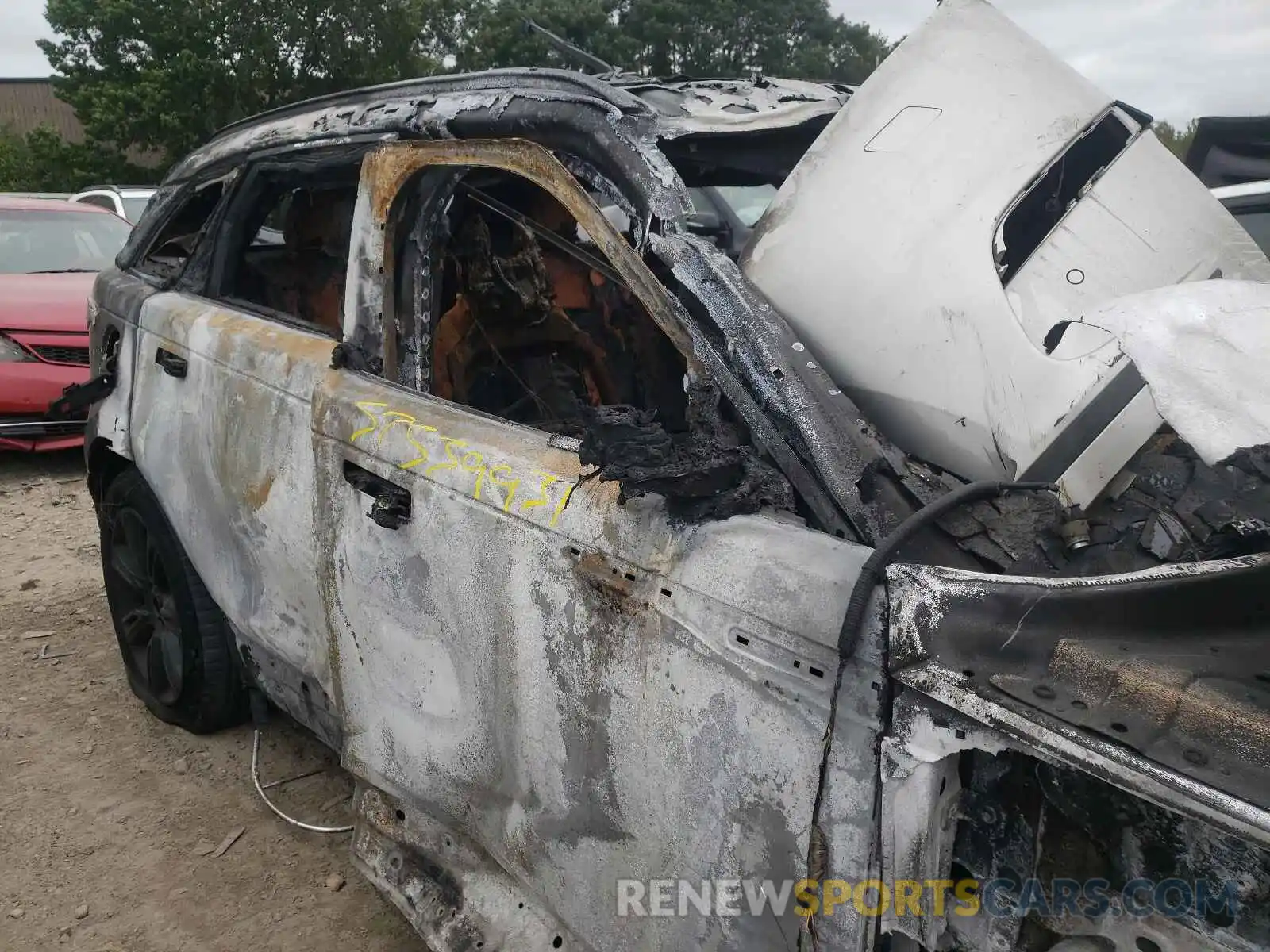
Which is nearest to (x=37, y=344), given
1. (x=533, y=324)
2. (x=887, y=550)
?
(x=533, y=324)

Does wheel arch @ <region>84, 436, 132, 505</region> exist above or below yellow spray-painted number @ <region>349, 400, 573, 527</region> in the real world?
below

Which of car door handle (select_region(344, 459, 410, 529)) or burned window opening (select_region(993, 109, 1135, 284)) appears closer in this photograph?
burned window opening (select_region(993, 109, 1135, 284))

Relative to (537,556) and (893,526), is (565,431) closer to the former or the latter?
(537,556)

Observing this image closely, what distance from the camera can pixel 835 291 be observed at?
171 cm

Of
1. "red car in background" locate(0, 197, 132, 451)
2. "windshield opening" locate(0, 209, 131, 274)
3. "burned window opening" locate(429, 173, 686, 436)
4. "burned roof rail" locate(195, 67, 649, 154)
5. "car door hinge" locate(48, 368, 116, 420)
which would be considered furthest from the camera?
"windshield opening" locate(0, 209, 131, 274)

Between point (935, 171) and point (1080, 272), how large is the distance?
299mm

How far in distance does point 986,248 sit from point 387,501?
3.83 ft

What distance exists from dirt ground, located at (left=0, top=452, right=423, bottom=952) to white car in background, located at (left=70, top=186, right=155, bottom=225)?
609 cm

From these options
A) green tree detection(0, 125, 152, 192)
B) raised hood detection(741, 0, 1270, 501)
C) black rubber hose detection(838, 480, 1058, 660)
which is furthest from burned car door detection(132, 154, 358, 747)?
green tree detection(0, 125, 152, 192)

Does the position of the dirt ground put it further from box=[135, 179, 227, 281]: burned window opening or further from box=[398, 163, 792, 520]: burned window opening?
box=[135, 179, 227, 281]: burned window opening

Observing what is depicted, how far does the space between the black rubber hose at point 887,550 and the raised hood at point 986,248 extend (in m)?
0.20

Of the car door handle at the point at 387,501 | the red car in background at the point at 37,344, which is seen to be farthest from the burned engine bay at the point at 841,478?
the red car in background at the point at 37,344

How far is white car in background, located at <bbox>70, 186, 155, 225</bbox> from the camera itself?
893 cm

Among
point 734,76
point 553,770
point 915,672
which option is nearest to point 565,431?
point 553,770
